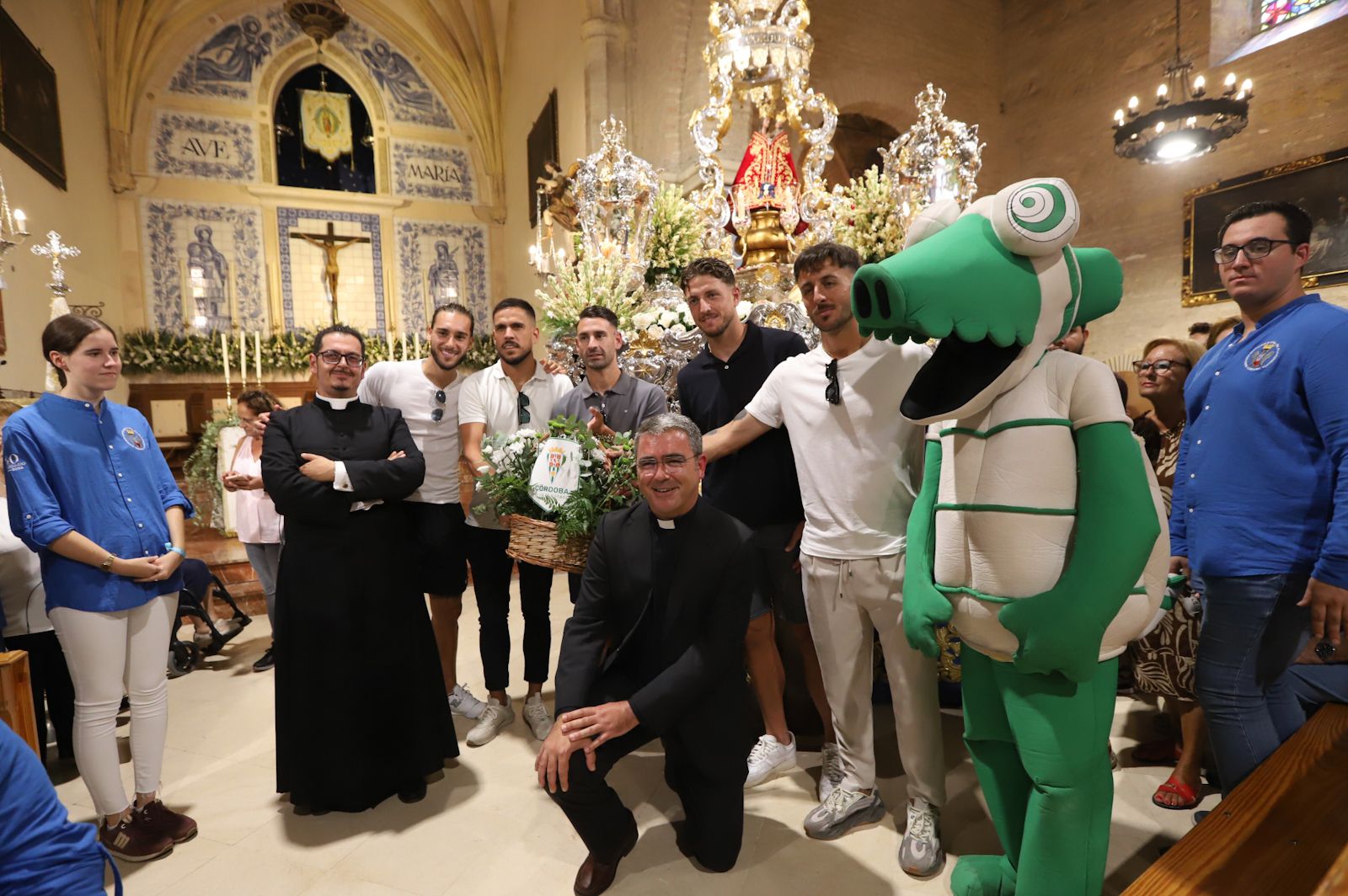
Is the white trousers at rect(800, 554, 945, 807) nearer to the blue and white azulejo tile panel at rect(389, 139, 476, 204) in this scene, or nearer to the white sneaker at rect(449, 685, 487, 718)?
the white sneaker at rect(449, 685, 487, 718)

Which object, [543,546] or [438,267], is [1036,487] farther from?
[438,267]

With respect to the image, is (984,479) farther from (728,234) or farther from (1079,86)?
(1079,86)

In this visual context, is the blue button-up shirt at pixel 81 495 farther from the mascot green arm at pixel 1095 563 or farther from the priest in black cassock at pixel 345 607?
the mascot green arm at pixel 1095 563

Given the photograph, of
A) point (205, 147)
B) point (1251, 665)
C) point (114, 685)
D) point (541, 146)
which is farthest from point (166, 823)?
point (205, 147)

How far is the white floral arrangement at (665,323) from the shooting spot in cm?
414

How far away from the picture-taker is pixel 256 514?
4.58 metres

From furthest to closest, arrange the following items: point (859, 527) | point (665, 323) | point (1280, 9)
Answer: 1. point (1280, 9)
2. point (665, 323)
3. point (859, 527)

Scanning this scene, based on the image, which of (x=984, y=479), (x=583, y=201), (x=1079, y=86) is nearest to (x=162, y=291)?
(x=583, y=201)

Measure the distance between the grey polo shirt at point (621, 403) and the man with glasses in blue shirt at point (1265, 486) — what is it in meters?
2.18

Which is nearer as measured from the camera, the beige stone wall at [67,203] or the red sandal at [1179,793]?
the red sandal at [1179,793]

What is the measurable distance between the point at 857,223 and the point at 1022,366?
15.3 feet

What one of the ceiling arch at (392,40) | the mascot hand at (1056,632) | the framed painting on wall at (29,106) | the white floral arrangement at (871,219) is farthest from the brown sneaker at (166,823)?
the ceiling arch at (392,40)

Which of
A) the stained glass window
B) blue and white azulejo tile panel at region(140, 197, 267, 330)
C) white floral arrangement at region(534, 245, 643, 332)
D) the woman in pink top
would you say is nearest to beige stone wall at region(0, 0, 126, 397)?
blue and white azulejo tile panel at region(140, 197, 267, 330)

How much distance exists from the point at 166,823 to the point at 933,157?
243 inches
